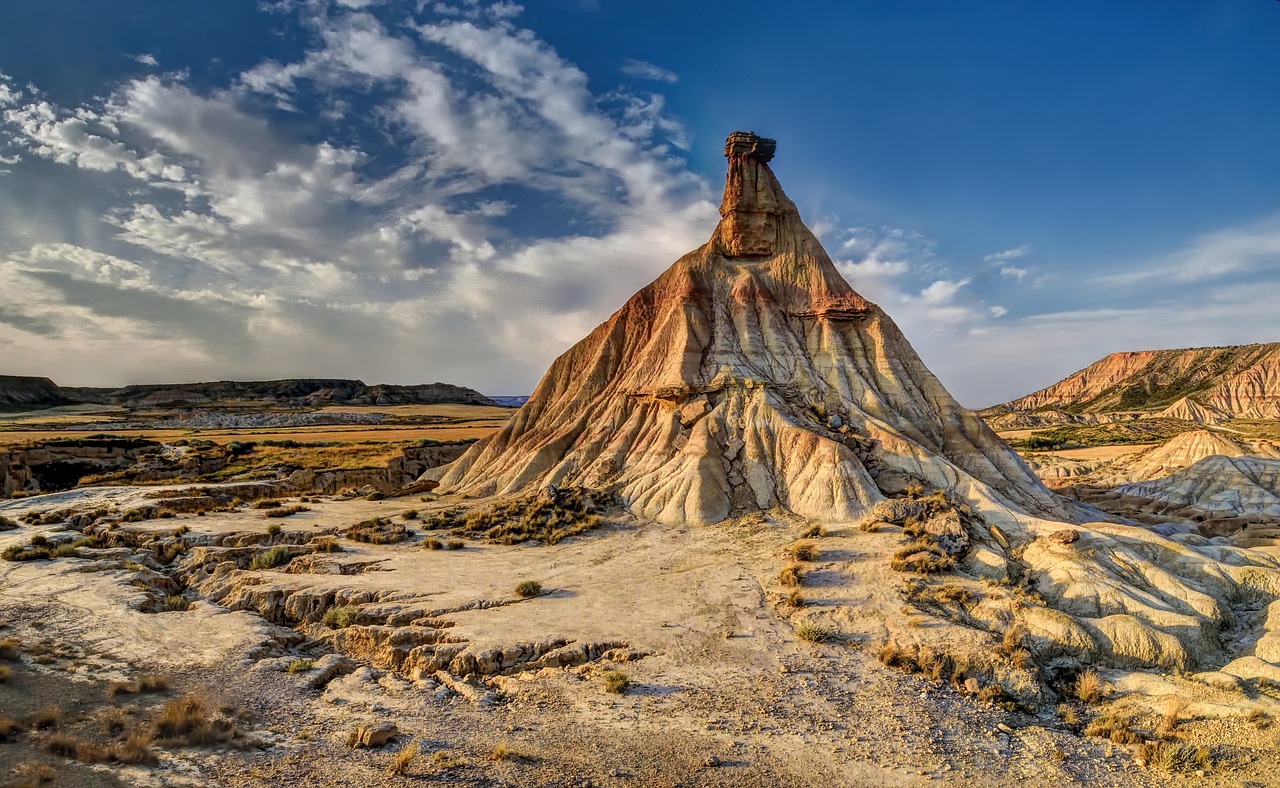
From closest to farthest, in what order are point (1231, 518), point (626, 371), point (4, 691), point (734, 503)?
1. point (4, 691)
2. point (734, 503)
3. point (1231, 518)
4. point (626, 371)

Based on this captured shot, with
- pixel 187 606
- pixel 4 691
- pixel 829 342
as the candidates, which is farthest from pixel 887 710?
pixel 829 342

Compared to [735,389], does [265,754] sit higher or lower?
lower

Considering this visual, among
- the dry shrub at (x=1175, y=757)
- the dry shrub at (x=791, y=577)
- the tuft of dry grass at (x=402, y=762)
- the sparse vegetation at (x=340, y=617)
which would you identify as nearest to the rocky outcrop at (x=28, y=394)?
the sparse vegetation at (x=340, y=617)

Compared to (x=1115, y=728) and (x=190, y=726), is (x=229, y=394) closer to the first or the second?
(x=190, y=726)

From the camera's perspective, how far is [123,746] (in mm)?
9438

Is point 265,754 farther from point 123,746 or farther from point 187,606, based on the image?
point 187,606

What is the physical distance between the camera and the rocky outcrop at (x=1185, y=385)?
404 ft

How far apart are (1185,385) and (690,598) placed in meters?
197

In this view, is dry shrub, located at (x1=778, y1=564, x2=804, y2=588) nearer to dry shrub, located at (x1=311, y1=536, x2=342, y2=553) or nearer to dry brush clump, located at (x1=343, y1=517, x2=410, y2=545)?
dry brush clump, located at (x1=343, y1=517, x2=410, y2=545)

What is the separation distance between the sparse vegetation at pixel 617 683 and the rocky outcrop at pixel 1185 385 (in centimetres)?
14147

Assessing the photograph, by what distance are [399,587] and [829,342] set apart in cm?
2393

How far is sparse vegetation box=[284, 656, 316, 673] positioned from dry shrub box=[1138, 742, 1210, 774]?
15835 millimetres

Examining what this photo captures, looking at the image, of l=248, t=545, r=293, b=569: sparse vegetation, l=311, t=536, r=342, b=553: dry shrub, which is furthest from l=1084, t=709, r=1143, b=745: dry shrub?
l=248, t=545, r=293, b=569: sparse vegetation

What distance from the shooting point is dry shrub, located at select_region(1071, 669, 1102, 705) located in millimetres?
12516
